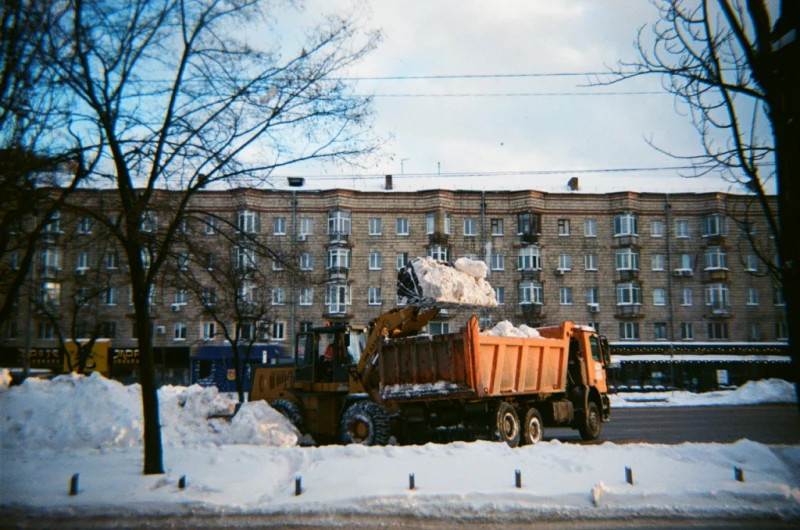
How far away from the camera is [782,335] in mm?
46312

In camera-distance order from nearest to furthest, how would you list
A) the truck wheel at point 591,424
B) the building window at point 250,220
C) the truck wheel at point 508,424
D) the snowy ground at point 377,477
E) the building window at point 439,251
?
the snowy ground at point 377,477, the truck wheel at point 508,424, the truck wheel at point 591,424, the building window at point 250,220, the building window at point 439,251

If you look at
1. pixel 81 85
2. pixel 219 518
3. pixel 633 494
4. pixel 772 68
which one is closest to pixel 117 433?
pixel 219 518

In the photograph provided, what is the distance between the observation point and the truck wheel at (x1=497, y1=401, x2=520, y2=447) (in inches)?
529

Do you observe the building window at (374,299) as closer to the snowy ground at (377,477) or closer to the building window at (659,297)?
the building window at (659,297)

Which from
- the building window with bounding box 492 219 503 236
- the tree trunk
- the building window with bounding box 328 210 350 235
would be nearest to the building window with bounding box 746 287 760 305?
the building window with bounding box 492 219 503 236

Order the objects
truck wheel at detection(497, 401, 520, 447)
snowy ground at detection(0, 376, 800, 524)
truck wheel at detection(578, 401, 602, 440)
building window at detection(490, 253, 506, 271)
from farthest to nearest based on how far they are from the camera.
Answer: building window at detection(490, 253, 506, 271) < truck wheel at detection(578, 401, 602, 440) < truck wheel at detection(497, 401, 520, 447) < snowy ground at detection(0, 376, 800, 524)

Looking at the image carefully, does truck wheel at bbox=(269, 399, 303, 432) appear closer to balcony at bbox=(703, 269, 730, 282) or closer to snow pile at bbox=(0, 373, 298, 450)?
snow pile at bbox=(0, 373, 298, 450)

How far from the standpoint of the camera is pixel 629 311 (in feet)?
147

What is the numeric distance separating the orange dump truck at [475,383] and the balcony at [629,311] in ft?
102

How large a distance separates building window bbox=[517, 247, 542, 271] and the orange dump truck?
97.2 feet

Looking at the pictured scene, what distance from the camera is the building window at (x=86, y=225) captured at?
10.6 meters

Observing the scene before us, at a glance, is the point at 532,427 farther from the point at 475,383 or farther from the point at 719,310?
the point at 719,310

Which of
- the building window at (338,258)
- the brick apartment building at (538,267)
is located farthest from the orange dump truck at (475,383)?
the building window at (338,258)

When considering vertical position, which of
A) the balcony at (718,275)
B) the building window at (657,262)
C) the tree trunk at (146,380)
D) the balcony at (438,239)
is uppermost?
the balcony at (438,239)
